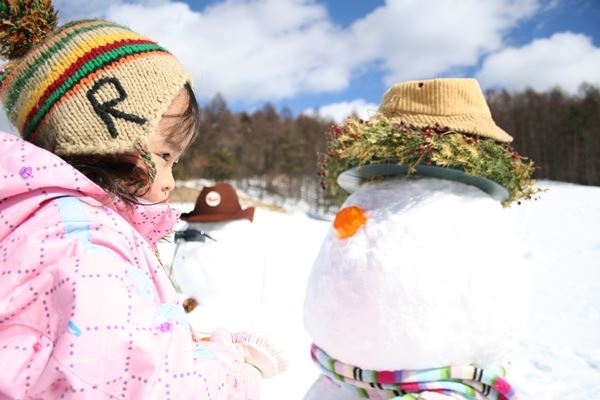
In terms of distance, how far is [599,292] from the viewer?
4.56m

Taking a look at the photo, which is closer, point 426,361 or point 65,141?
point 65,141

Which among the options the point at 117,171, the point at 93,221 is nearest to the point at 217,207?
the point at 117,171

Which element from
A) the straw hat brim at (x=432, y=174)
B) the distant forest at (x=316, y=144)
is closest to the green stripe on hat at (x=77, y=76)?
the straw hat brim at (x=432, y=174)

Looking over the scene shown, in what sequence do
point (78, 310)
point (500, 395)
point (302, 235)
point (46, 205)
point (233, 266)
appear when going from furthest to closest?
point (302, 235)
point (233, 266)
point (500, 395)
point (46, 205)
point (78, 310)

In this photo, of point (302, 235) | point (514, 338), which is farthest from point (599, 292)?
point (302, 235)

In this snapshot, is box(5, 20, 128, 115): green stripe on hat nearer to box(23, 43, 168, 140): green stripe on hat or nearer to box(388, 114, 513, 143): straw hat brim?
box(23, 43, 168, 140): green stripe on hat

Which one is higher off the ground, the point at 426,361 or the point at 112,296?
the point at 112,296

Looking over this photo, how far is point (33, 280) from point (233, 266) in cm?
303

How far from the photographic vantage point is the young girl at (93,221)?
0.64 m

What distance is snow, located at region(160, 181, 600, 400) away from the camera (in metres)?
2.60

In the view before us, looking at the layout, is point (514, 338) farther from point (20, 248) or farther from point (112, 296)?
point (20, 248)

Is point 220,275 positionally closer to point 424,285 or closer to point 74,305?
point 424,285

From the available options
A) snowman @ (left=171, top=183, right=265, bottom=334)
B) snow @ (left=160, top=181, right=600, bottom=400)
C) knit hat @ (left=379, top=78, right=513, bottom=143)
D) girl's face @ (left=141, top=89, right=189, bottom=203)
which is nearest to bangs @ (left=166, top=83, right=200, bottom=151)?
girl's face @ (left=141, top=89, right=189, bottom=203)

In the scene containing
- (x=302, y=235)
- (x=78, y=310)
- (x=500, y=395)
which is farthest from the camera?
(x=302, y=235)
